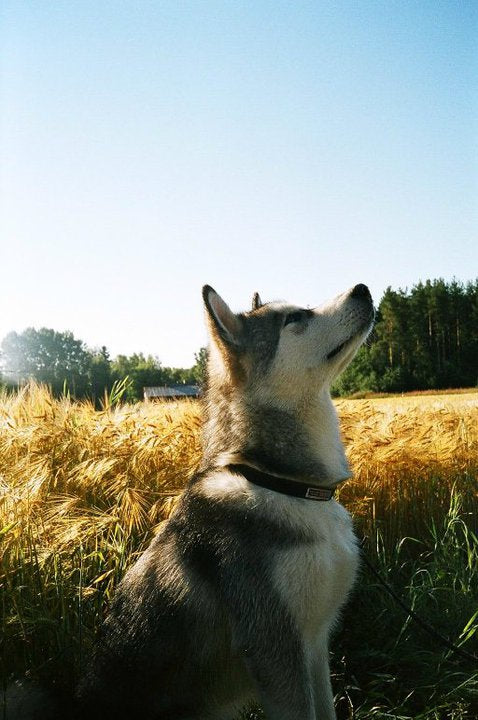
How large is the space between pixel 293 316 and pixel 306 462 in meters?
0.87

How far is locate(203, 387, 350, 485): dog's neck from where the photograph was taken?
3.10m

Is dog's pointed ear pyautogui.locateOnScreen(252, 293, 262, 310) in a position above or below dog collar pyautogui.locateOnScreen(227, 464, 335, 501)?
above

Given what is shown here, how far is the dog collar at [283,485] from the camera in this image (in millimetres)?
3004

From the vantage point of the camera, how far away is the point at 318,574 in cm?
280

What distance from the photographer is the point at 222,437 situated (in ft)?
10.6

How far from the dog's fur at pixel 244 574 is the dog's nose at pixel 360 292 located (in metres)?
0.26

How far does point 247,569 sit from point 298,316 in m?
1.43

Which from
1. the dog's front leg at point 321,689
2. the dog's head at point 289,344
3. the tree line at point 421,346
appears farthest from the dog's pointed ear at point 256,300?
the tree line at point 421,346

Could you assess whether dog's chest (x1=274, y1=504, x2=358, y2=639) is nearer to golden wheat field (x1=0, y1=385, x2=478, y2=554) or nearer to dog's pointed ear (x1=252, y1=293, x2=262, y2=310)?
dog's pointed ear (x1=252, y1=293, x2=262, y2=310)

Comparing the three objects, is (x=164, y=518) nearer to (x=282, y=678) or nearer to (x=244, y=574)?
(x=244, y=574)

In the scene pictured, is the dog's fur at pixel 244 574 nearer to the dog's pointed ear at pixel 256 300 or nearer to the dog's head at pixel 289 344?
the dog's head at pixel 289 344

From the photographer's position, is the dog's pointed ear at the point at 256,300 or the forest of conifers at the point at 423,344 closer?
the dog's pointed ear at the point at 256,300

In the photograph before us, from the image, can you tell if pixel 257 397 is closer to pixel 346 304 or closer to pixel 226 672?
pixel 346 304

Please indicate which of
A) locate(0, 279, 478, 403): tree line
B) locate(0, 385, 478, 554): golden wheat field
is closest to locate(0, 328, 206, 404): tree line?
locate(0, 279, 478, 403): tree line
